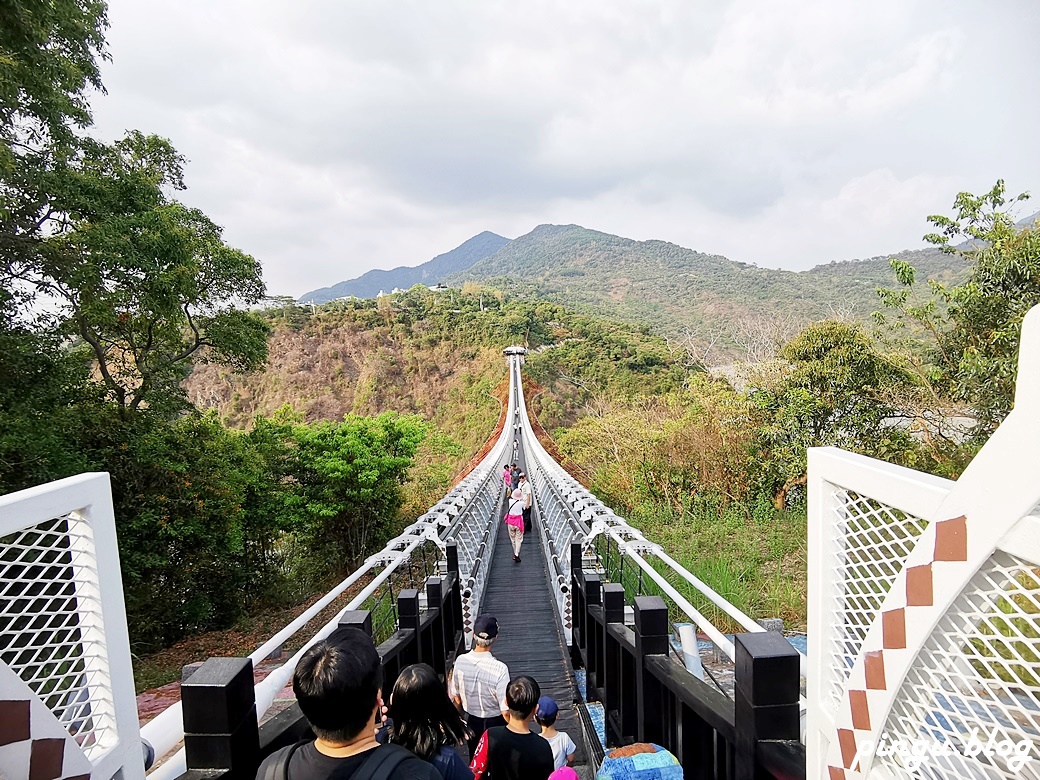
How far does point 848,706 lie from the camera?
813mm

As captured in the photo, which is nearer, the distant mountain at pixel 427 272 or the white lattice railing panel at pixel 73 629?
the white lattice railing panel at pixel 73 629

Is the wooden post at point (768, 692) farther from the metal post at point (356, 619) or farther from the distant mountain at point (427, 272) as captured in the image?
the distant mountain at point (427, 272)

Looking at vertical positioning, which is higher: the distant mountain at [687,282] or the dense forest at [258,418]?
the distant mountain at [687,282]

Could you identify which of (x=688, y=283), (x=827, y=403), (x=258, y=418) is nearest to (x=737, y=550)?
(x=827, y=403)

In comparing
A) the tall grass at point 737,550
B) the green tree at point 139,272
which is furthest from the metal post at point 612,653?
the green tree at point 139,272

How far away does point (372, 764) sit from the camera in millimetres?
966

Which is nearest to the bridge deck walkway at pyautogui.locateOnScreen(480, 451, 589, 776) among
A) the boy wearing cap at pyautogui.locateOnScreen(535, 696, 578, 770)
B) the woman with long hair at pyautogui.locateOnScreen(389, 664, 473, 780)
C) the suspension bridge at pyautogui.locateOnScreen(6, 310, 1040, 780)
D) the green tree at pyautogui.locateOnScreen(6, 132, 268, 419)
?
the boy wearing cap at pyautogui.locateOnScreen(535, 696, 578, 770)

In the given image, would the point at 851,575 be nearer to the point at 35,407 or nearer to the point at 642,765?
the point at 642,765

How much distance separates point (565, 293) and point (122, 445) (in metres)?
69.2

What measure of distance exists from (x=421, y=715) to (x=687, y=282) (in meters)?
70.9

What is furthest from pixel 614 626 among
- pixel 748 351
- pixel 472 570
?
pixel 748 351

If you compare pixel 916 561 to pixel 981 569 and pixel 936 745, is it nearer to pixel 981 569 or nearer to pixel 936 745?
pixel 981 569

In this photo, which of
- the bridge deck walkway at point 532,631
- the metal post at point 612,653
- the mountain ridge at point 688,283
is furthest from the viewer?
the mountain ridge at point 688,283

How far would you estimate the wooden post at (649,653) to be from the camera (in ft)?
6.08
